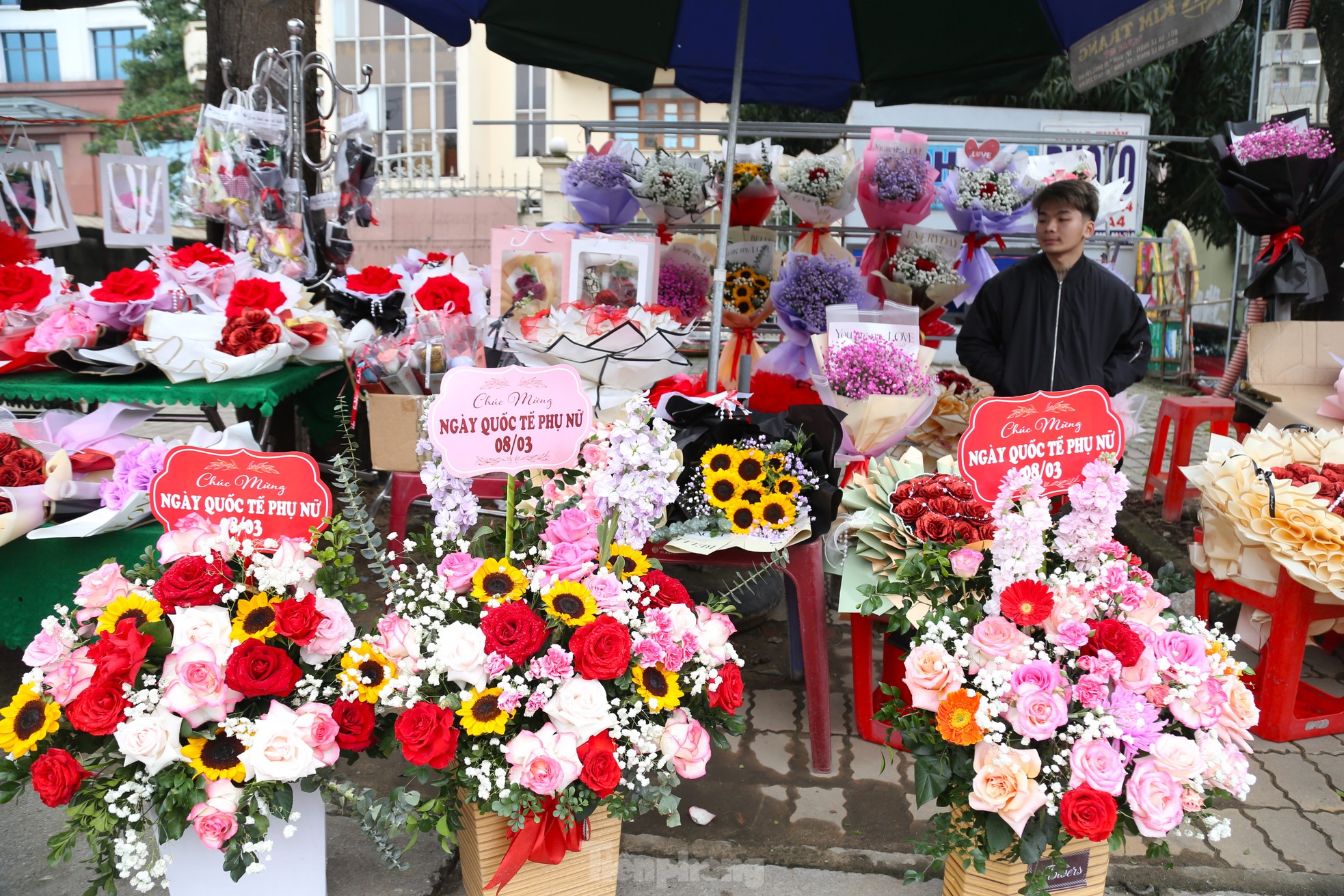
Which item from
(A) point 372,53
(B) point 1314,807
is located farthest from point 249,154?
(A) point 372,53

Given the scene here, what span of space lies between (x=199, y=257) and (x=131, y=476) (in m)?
1.50

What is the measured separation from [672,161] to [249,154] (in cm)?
195

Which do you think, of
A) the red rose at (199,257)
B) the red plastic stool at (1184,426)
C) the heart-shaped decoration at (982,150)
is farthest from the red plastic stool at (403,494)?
the red plastic stool at (1184,426)

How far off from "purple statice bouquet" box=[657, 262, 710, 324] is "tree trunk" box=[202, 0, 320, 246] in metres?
1.85

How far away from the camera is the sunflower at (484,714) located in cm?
158

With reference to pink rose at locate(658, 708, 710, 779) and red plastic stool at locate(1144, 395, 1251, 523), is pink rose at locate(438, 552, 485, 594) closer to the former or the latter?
pink rose at locate(658, 708, 710, 779)

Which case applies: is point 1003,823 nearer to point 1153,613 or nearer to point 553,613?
point 1153,613

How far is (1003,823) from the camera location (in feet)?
5.32

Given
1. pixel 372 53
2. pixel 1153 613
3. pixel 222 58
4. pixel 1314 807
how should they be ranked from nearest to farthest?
1. pixel 1153 613
2. pixel 1314 807
3. pixel 222 58
4. pixel 372 53

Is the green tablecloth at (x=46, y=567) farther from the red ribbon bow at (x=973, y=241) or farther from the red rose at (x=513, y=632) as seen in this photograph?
the red ribbon bow at (x=973, y=241)

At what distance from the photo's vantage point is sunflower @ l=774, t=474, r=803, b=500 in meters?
2.31

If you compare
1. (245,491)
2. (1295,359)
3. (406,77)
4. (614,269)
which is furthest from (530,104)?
(245,491)

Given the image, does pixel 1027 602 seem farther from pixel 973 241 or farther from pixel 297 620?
pixel 973 241

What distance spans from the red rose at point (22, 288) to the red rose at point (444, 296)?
4.40 ft
